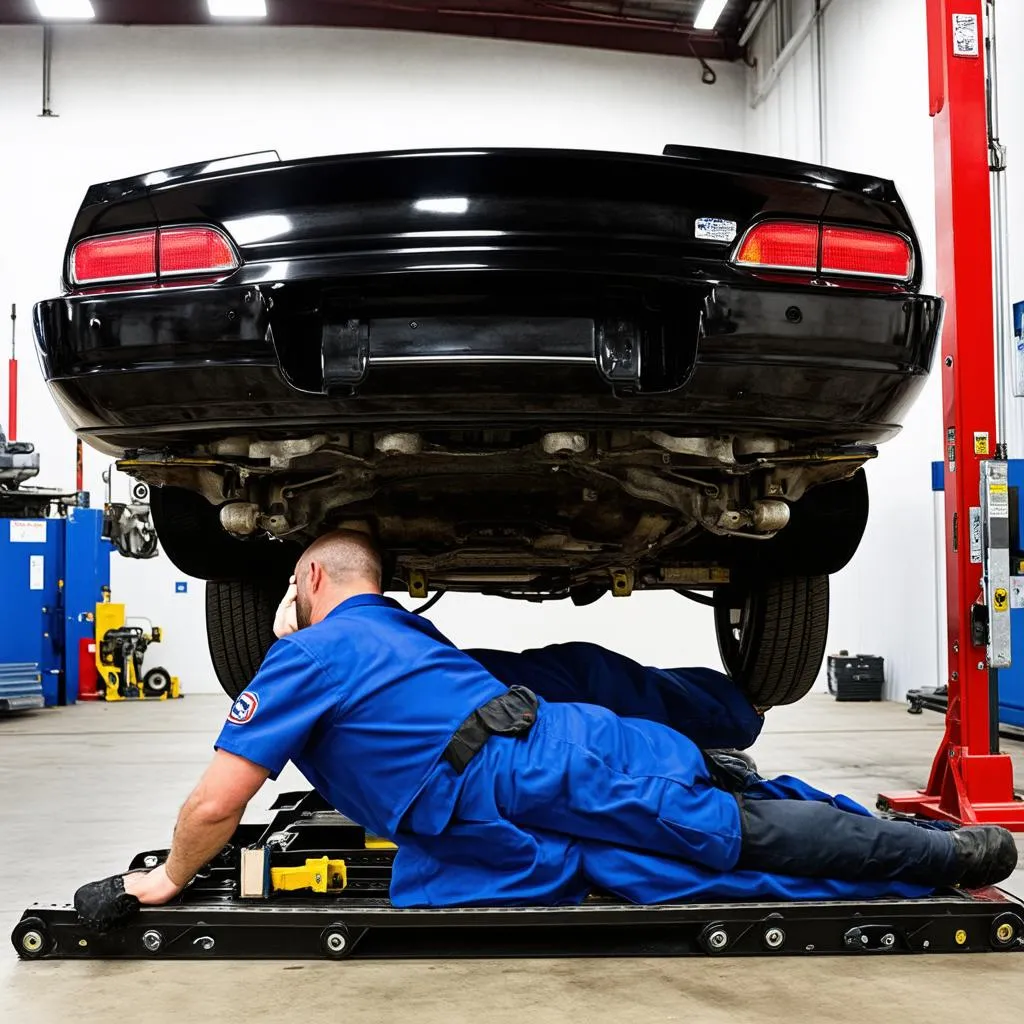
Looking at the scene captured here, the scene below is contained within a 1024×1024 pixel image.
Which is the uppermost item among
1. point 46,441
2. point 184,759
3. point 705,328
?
point 46,441

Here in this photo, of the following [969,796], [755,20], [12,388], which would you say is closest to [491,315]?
[969,796]

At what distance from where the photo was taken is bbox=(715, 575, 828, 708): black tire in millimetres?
2877

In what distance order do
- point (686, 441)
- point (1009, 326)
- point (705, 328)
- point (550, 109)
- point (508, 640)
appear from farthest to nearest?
point (550, 109)
point (508, 640)
point (1009, 326)
point (686, 441)
point (705, 328)

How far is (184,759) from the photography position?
447 cm

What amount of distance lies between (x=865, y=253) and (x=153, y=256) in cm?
119

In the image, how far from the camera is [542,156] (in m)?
1.79

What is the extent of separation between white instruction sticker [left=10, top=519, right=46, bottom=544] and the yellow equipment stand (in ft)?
2.94

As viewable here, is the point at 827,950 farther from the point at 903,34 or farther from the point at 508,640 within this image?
the point at 508,640

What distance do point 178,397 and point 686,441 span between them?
0.85 m

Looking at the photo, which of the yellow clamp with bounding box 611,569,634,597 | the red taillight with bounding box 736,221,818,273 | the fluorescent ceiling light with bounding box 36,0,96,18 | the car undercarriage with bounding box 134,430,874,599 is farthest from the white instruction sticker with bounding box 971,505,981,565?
the fluorescent ceiling light with bounding box 36,0,96,18

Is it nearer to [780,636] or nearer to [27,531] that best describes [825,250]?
[780,636]

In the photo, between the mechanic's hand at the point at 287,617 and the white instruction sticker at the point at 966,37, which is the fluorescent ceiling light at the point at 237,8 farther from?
the mechanic's hand at the point at 287,617

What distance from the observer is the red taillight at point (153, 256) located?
1.82 metres

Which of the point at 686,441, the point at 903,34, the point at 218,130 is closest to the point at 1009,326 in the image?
the point at 903,34
